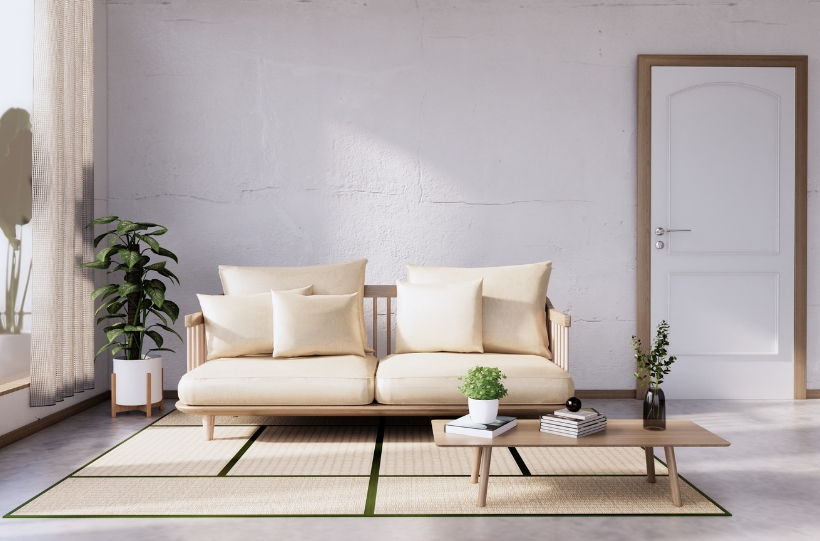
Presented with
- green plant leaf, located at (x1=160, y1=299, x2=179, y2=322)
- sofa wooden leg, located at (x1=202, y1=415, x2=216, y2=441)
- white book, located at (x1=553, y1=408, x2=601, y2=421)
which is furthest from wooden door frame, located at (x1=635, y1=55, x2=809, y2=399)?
green plant leaf, located at (x1=160, y1=299, x2=179, y2=322)

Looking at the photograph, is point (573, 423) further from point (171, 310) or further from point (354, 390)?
point (171, 310)

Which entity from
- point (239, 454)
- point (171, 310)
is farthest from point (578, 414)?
point (171, 310)

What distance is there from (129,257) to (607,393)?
3138 mm

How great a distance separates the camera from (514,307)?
3.89 meters

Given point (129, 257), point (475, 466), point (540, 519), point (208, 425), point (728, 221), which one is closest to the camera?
point (540, 519)

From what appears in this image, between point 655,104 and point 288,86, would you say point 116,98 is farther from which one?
point 655,104

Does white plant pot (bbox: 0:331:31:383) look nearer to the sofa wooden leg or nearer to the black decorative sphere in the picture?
the sofa wooden leg

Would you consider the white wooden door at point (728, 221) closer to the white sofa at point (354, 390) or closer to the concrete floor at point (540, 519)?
the concrete floor at point (540, 519)

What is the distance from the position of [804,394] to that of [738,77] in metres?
2.14

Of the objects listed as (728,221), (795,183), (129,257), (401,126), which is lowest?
(129,257)

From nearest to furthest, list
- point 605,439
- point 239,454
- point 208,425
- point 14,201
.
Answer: point 605,439 → point 239,454 → point 208,425 → point 14,201

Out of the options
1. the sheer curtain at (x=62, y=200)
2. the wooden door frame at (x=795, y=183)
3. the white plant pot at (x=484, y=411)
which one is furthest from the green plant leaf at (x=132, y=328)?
the wooden door frame at (x=795, y=183)

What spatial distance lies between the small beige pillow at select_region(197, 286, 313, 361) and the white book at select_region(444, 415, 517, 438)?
151 centimetres

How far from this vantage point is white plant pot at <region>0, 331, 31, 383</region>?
3.55 meters
